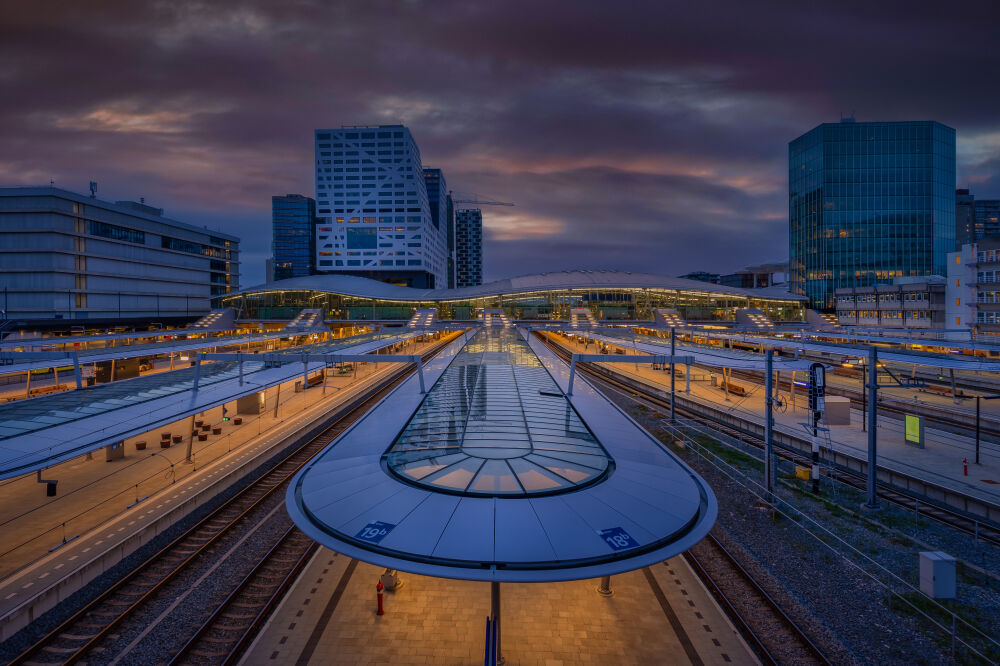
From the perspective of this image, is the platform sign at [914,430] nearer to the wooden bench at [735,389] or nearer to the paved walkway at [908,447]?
the paved walkway at [908,447]

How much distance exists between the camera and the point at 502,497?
913 centimetres

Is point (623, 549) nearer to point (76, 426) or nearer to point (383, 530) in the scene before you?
point (383, 530)

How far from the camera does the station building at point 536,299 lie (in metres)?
74.6

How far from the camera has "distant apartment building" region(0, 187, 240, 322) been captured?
55.7 meters

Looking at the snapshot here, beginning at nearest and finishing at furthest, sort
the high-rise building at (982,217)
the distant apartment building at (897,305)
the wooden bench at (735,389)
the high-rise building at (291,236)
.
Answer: the wooden bench at (735,389)
the distant apartment building at (897,305)
the high-rise building at (982,217)
the high-rise building at (291,236)

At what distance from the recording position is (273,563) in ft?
39.4

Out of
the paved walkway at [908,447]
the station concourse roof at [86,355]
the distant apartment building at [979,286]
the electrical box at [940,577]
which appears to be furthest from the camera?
the distant apartment building at [979,286]

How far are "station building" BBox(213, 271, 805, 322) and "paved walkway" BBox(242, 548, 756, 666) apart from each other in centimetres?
6570

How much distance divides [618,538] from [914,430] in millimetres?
20574

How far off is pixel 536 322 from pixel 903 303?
48.3m

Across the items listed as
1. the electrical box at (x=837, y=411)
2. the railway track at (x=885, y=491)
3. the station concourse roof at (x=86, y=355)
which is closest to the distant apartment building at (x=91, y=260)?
the station concourse roof at (x=86, y=355)

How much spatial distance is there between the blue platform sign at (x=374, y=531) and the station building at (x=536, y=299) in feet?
224

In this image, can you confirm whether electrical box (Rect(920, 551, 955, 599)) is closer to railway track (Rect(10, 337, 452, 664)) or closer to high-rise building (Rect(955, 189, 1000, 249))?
railway track (Rect(10, 337, 452, 664))

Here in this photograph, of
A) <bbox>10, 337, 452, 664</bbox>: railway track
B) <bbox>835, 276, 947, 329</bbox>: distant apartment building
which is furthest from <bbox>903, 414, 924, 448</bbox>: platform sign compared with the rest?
<bbox>835, 276, 947, 329</bbox>: distant apartment building
